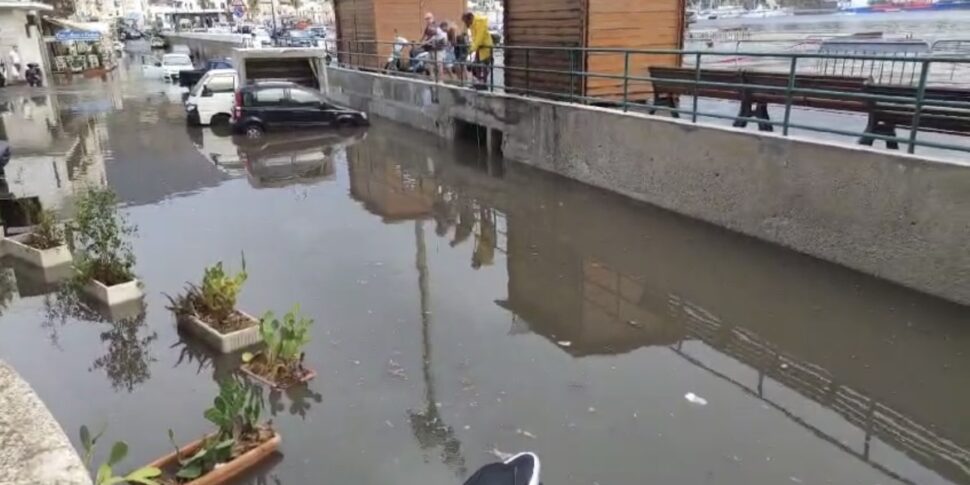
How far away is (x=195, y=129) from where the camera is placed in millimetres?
19875

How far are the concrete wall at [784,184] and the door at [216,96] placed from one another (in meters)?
10.4

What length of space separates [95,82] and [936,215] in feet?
130

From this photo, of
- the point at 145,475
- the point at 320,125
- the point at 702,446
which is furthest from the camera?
the point at 320,125

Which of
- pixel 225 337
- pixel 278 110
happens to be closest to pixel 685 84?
pixel 225 337

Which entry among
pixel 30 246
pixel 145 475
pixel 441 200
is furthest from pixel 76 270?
pixel 441 200

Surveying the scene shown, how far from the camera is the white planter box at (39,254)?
8.43m

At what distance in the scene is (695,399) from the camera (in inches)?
212

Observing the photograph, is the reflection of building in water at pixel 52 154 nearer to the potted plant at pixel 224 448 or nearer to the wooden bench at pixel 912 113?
the potted plant at pixel 224 448

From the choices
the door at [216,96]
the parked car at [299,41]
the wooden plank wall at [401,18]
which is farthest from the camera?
the parked car at [299,41]

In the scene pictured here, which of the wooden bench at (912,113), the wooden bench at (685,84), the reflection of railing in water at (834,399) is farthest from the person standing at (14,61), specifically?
the wooden bench at (912,113)

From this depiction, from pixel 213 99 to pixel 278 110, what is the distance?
303 centimetres

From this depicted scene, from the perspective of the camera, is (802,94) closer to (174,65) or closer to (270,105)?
(270,105)

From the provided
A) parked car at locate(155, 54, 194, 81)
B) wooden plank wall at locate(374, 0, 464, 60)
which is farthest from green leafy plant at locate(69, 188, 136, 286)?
parked car at locate(155, 54, 194, 81)

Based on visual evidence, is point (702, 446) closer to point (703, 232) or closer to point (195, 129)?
point (703, 232)
